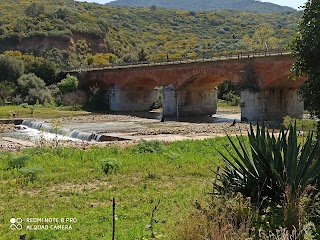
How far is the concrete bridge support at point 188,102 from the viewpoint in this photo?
4588 centimetres

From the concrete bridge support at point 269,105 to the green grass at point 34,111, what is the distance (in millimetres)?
18443

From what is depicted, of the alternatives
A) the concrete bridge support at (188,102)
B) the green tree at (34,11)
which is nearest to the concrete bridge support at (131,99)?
the concrete bridge support at (188,102)

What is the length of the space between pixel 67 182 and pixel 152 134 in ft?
57.7

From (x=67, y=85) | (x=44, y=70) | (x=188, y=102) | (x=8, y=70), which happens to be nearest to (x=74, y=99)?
(x=67, y=85)

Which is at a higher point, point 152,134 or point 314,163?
point 314,163

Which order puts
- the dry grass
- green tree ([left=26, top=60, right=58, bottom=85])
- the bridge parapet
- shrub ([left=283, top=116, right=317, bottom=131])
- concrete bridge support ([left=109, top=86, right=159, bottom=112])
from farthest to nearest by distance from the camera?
green tree ([left=26, top=60, right=58, bottom=85]), concrete bridge support ([left=109, top=86, right=159, bottom=112]), the bridge parapet, shrub ([left=283, top=116, right=317, bottom=131]), the dry grass

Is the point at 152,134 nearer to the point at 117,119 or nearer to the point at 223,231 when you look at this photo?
the point at 117,119

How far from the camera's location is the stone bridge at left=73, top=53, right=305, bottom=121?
3706cm

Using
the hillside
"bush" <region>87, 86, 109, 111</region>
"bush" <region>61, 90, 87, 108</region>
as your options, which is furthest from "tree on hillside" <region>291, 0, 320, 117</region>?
the hillside

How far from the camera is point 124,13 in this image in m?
137

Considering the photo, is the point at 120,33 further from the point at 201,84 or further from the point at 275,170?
the point at 275,170

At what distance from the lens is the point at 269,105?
37594mm

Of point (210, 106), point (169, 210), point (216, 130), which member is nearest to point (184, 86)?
point (210, 106)

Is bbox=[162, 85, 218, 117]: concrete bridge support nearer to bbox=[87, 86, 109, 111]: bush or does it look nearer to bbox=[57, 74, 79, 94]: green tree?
bbox=[87, 86, 109, 111]: bush
